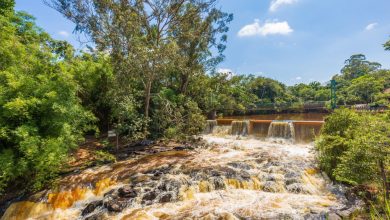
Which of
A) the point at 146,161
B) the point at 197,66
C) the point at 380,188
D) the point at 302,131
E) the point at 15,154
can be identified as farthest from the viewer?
the point at 197,66

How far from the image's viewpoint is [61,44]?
1888cm

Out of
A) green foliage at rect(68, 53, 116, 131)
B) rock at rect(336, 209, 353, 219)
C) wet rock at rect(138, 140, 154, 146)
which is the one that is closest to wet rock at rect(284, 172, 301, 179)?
rock at rect(336, 209, 353, 219)

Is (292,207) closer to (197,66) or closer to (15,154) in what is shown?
(15,154)

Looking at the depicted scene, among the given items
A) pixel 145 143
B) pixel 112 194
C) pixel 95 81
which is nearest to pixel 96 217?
pixel 112 194

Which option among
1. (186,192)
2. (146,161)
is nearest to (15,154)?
(146,161)

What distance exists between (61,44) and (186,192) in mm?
19300

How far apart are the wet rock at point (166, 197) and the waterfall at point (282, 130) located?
897cm

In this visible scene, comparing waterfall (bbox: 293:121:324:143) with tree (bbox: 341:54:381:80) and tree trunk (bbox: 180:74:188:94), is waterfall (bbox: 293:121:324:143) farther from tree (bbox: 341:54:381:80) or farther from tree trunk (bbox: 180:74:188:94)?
tree (bbox: 341:54:381:80)

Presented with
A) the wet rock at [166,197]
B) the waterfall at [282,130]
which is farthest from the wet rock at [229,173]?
the waterfall at [282,130]

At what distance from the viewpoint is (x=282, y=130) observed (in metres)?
12.7

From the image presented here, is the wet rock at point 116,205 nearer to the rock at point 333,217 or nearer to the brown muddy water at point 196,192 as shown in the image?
the brown muddy water at point 196,192

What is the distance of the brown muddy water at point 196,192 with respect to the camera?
511 cm

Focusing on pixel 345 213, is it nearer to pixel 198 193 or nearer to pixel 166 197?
pixel 198 193

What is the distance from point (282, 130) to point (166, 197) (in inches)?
366
